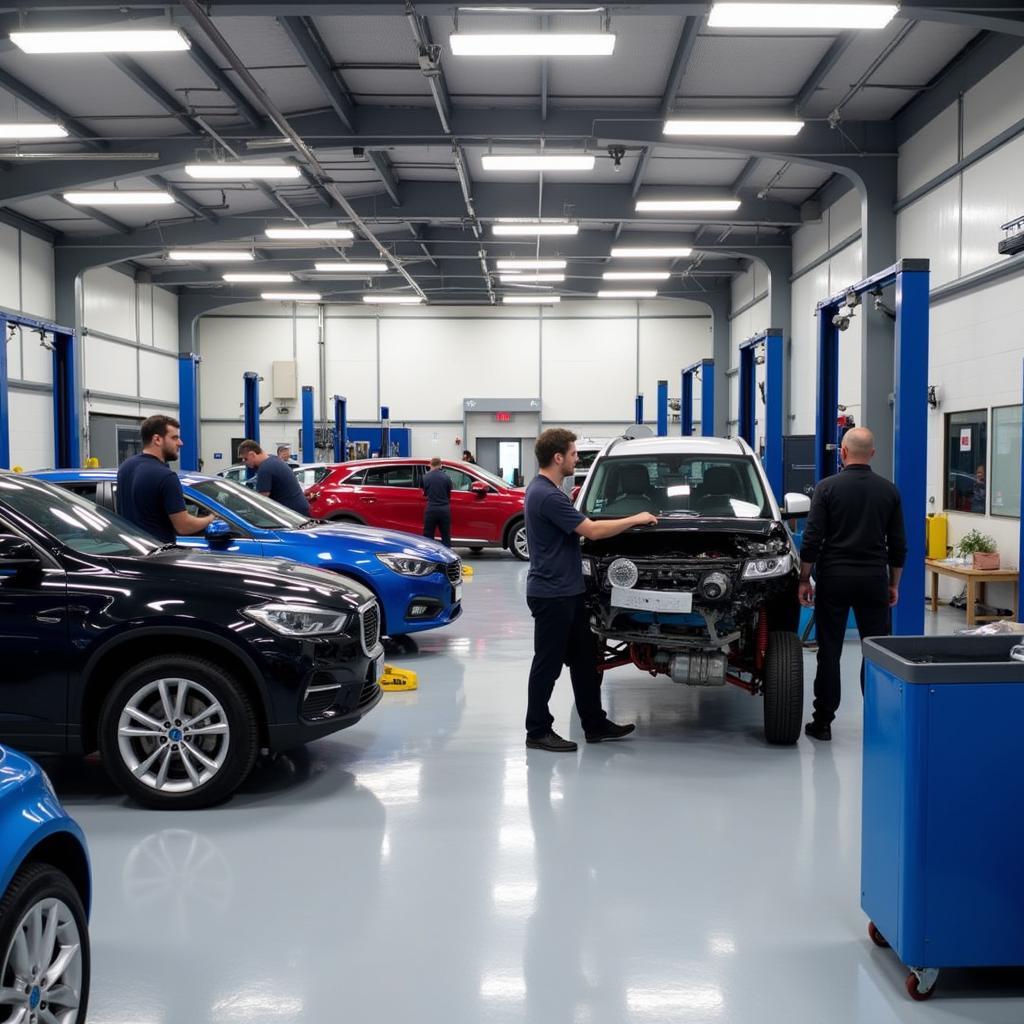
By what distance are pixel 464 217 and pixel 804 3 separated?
10.4 metres

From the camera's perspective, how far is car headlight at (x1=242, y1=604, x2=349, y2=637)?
Answer: 4551 mm

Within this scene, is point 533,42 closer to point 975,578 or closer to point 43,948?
point 975,578

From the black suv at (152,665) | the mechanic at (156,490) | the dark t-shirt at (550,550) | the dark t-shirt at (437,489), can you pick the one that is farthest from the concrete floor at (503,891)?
the dark t-shirt at (437,489)

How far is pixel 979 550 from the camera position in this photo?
10727 millimetres

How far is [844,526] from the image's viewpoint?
5648 mm

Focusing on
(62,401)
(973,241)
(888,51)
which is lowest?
(62,401)

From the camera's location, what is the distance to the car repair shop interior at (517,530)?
302 cm

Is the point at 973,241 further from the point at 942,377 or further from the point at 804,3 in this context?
the point at 804,3

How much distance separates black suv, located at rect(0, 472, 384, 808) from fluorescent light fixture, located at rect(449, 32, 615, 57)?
6219mm

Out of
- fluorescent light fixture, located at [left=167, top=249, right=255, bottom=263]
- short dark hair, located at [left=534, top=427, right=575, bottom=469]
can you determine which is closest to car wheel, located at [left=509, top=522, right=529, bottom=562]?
fluorescent light fixture, located at [left=167, top=249, right=255, bottom=263]

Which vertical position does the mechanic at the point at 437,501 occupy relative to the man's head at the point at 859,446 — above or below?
below

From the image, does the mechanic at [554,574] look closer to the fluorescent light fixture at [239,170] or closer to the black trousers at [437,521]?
the black trousers at [437,521]

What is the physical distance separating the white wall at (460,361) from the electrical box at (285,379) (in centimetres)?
23

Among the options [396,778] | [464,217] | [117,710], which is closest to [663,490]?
[396,778]
